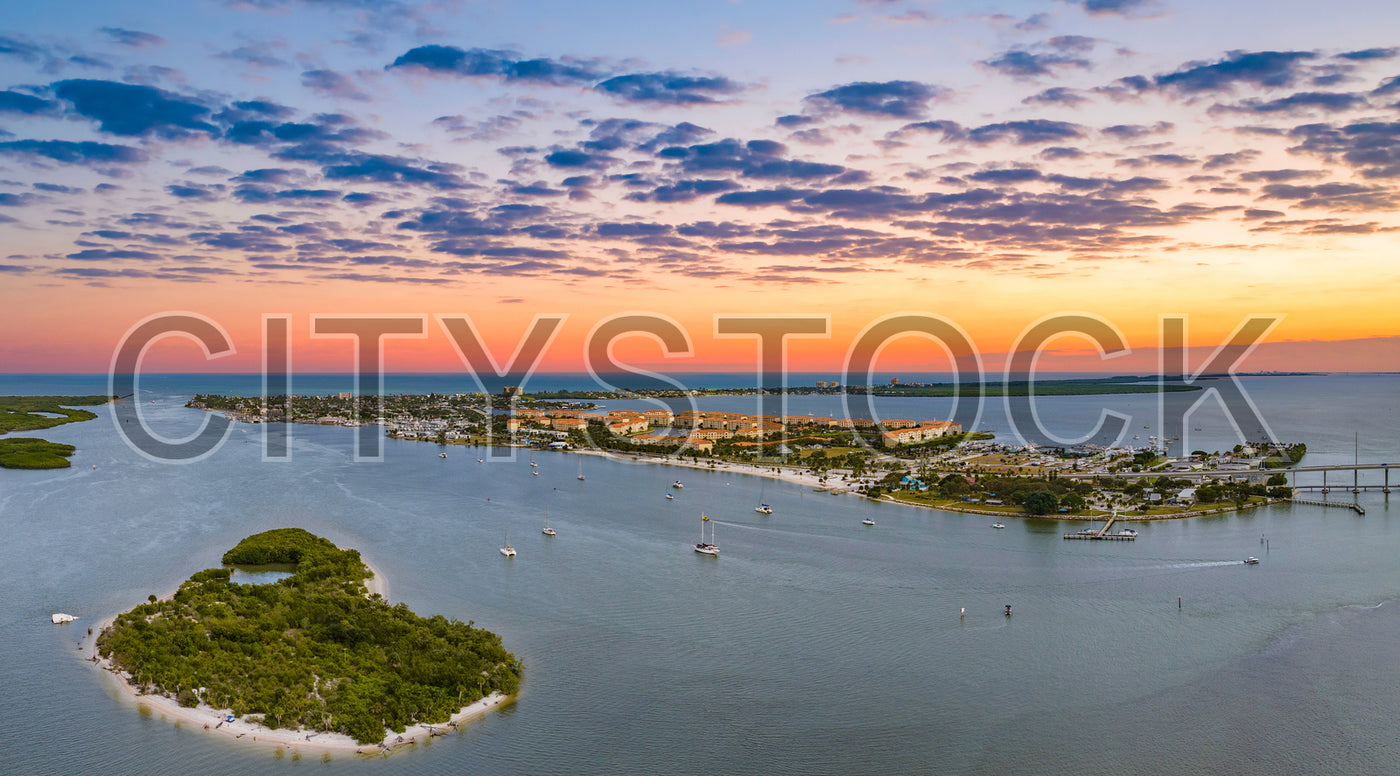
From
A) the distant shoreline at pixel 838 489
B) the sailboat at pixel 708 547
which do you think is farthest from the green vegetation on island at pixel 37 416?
the sailboat at pixel 708 547

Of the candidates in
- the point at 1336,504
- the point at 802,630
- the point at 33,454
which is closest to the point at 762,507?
the point at 802,630

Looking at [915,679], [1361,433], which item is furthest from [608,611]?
[1361,433]

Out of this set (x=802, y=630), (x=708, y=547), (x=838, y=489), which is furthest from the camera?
(x=838, y=489)

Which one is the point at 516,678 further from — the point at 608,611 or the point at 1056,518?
the point at 1056,518

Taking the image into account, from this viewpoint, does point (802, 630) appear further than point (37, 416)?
No

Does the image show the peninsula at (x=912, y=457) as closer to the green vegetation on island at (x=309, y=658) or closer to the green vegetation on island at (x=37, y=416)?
the green vegetation on island at (x=37, y=416)

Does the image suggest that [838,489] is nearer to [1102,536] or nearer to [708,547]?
[1102,536]
